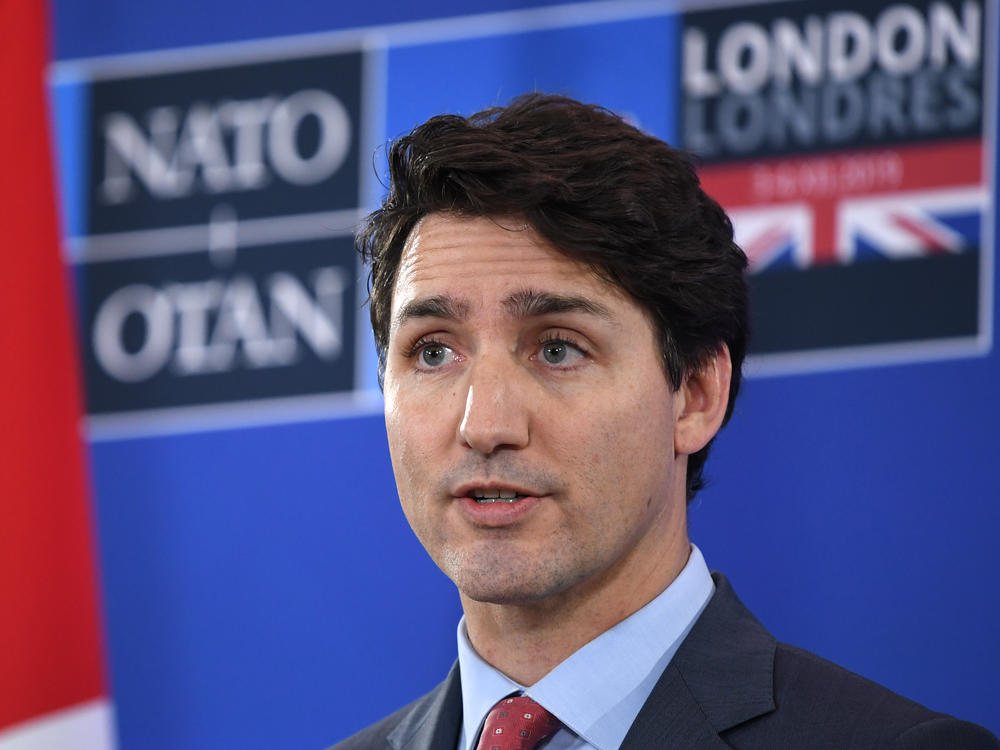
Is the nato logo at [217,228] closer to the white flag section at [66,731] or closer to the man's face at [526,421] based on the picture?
the white flag section at [66,731]

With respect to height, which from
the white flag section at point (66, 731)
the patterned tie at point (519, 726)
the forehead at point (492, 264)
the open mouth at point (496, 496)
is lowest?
the white flag section at point (66, 731)

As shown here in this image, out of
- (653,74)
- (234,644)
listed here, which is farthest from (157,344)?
(653,74)

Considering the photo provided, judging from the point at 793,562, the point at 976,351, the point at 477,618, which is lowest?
the point at 793,562

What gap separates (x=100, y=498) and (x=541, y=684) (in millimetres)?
1772

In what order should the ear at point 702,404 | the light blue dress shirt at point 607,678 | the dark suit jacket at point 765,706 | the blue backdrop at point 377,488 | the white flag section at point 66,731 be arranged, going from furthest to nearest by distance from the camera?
1. the white flag section at point 66,731
2. the blue backdrop at point 377,488
3. the ear at point 702,404
4. the light blue dress shirt at point 607,678
5. the dark suit jacket at point 765,706

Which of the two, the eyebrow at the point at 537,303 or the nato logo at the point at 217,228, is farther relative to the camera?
the nato logo at the point at 217,228

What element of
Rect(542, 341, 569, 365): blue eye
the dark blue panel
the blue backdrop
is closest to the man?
Rect(542, 341, 569, 365): blue eye

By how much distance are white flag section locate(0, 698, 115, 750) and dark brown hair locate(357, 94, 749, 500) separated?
57.8 inches

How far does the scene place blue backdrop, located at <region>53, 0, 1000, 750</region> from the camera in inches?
98.5

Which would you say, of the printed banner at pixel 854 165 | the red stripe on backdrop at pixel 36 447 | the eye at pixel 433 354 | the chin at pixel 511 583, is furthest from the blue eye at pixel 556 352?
the red stripe on backdrop at pixel 36 447

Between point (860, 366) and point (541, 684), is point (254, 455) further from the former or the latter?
point (541, 684)

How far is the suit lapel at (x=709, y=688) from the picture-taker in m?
1.53

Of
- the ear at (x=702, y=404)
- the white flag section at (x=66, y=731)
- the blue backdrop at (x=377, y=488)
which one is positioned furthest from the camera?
the white flag section at (x=66, y=731)

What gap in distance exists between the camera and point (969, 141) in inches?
101
